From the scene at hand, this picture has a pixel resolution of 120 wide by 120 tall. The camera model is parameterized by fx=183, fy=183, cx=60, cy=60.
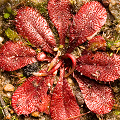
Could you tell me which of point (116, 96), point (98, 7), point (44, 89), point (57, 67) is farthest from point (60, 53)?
point (116, 96)

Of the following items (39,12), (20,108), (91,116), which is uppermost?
(39,12)

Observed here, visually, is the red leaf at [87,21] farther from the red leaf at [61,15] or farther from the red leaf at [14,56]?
the red leaf at [14,56]

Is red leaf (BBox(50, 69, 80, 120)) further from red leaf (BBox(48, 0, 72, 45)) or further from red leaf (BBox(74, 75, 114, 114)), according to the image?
red leaf (BBox(48, 0, 72, 45))

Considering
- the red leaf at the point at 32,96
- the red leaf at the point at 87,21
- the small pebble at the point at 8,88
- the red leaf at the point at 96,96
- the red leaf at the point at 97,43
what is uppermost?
the red leaf at the point at 87,21

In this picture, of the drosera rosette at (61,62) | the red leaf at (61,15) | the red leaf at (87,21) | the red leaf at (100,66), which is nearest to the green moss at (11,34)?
the drosera rosette at (61,62)

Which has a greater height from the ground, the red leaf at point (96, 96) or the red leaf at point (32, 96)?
the red leaf at point (32, 96)

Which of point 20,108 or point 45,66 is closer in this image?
point 20,108

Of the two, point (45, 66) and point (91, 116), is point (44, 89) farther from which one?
point (91, 116)

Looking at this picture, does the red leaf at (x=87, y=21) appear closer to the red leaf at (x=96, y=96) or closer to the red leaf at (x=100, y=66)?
the red leaf at (x=100, y=66)
